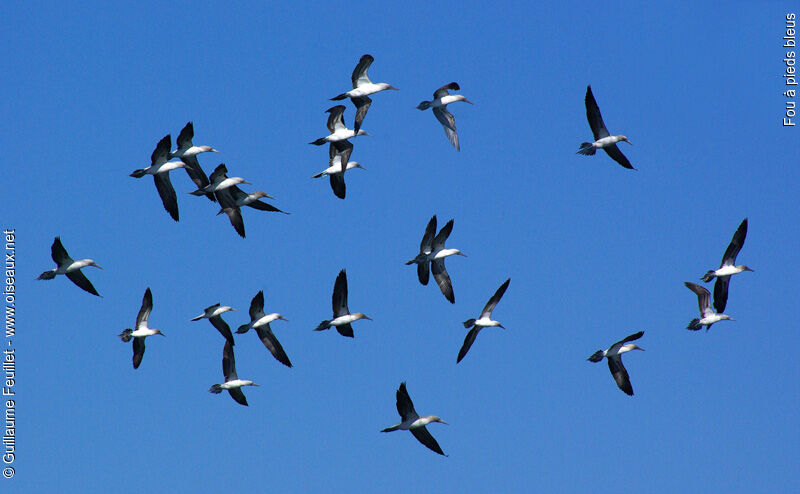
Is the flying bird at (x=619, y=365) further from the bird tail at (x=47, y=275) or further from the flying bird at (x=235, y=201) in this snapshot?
the bird tail at (x=47, y=275)

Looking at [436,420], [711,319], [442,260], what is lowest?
[436,420]

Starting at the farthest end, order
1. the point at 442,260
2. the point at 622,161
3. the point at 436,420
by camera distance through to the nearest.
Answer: the point at 442,260 → the point at 622,161 → the point at 436,420

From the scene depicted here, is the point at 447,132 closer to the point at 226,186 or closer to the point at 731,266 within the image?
the point at 226,186

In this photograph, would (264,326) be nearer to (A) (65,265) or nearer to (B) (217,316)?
(B) (217,316)

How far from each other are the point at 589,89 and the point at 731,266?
26.8 feet

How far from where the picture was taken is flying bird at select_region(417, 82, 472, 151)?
128 ft

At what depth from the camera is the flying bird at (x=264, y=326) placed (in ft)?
130

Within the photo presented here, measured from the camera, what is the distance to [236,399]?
40.0 m

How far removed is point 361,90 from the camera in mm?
37469

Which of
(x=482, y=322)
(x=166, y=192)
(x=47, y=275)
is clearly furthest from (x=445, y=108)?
(x=47, y=275)

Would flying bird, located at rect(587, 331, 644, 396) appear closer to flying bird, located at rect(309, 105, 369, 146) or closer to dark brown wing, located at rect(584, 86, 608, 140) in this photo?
dark brown wing, located at rect(584, 86, 608, 140)

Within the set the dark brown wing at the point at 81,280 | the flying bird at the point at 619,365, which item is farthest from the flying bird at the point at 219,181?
the flying bird at the point at 619,365

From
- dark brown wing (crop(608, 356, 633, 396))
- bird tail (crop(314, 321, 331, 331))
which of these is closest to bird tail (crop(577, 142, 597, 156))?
dark brown wing (crop(608, 356, 633, 396))

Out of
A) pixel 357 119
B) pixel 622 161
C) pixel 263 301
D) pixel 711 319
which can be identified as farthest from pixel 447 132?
pixel 711 319
